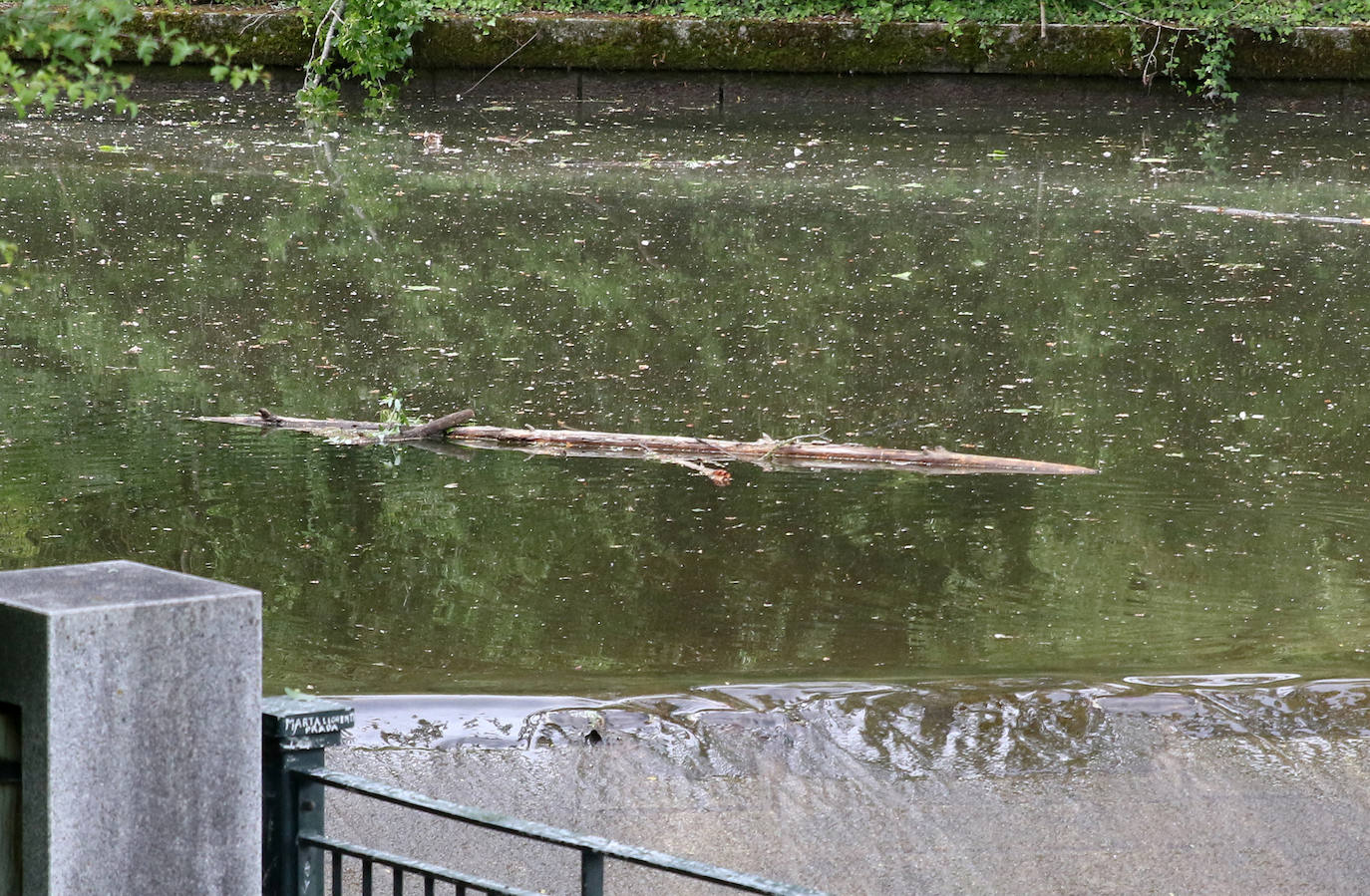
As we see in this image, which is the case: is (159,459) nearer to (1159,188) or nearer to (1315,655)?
(1315,655)

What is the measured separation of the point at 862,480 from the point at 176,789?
4.89m

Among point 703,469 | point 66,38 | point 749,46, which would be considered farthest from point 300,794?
point 749,46

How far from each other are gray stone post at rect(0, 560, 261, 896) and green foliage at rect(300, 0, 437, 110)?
1369cm

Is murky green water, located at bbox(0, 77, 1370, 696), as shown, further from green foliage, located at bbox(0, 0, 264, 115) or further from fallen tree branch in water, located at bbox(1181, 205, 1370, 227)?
green foliage, located at bbox(0, 0, 264, 115)

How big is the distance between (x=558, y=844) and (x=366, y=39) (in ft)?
51.6

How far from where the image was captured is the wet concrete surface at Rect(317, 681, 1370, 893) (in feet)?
14.3

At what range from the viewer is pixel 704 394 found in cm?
883

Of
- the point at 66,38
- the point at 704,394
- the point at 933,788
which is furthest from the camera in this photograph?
the point at 704,394

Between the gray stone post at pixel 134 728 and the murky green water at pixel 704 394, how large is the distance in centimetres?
222

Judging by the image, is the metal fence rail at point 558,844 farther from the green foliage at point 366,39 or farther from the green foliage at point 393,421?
the green foliage at point 366,39

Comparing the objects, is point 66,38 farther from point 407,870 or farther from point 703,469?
point 703,469

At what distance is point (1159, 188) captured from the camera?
14.6 meters

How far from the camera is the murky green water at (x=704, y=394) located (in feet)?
19.9

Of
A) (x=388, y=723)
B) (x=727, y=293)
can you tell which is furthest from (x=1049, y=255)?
(x=388, y=723)
